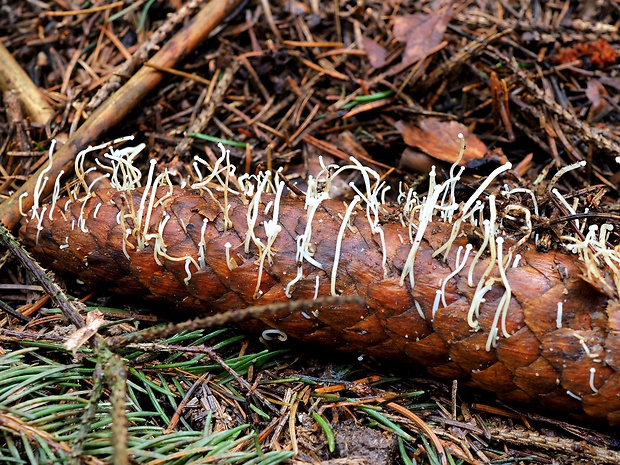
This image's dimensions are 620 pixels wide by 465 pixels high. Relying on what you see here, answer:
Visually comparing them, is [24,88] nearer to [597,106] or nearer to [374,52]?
[374,52]

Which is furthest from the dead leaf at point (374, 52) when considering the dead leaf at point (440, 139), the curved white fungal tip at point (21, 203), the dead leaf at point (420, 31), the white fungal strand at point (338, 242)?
the curved white fungal tip at point (21, 203)

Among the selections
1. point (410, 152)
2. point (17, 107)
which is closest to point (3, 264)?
point (17, 107)

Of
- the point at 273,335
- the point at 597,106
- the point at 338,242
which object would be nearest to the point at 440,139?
the point at 597,106

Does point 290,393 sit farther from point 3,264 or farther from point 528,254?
point 3,264

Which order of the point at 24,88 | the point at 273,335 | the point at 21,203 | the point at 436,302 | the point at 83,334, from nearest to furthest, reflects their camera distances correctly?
the point at 83,334 < the point at 436,302 < the point at 273,335 < the point at 21,203 < the point at 24,88

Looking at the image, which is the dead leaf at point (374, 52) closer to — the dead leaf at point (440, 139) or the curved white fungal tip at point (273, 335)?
the dead leaf at point (440, 139)
